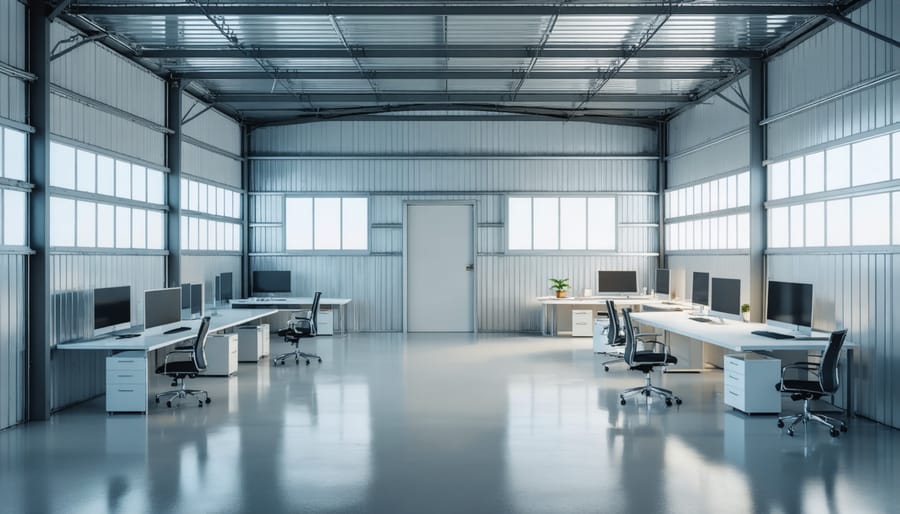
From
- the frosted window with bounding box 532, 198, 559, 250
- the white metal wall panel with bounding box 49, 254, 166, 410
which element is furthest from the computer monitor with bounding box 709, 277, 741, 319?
the white metal wall panel with bounding box 49, 254, 166, 410

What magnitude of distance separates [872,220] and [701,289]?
3.30 m

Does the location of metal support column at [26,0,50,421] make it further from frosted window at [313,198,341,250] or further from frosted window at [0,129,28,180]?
frosted window at [313,198,341,250]

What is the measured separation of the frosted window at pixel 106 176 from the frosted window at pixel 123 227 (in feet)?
0.94

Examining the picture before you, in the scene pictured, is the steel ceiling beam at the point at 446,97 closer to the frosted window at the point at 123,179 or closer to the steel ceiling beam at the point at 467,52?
the steel ceiling beam at the point at 467,52

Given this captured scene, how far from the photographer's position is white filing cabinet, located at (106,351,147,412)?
720 cm

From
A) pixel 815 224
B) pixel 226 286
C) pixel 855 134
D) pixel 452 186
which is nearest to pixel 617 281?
pixel 452 186

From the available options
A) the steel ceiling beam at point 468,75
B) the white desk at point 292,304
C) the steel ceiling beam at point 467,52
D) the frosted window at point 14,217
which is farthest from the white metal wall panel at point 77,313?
the white desk at point 292,304

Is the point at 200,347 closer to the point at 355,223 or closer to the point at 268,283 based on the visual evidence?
the point at 268,283

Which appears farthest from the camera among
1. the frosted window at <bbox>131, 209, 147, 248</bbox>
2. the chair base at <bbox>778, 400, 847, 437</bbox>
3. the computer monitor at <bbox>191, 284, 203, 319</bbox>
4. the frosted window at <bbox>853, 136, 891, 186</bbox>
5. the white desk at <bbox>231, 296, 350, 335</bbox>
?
the white desk at <bbox>231, 296, 350, 335</bbox>

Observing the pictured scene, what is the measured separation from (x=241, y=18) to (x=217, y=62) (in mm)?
2185

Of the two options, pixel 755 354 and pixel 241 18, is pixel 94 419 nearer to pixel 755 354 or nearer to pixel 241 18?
pixel 241 18

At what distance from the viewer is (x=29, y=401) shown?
693cm

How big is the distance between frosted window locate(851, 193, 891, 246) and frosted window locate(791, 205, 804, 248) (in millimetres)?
1153

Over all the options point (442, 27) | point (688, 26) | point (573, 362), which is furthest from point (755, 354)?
point (442, 27)
